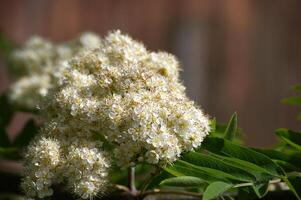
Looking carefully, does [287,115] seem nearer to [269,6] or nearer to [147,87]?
[269,6]

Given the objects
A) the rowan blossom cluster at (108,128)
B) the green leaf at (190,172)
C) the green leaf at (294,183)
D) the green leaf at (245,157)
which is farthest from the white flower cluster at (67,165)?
the green leaf at (294,183)

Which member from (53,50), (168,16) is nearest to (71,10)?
(168,16)

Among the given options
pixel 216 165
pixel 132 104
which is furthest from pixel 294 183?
pixel 132 104

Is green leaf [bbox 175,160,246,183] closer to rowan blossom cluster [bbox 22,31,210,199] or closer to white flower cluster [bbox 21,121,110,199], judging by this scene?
rowan blossom cluster [bbox 22,31,210,199]

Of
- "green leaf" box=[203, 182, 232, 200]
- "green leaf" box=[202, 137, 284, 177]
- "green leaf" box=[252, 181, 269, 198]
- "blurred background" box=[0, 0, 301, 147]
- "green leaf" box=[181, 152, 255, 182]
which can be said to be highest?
"blurred background" box=[0, 0, 301, 147]

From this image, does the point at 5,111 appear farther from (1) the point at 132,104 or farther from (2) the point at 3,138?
(1) the point at 132,104

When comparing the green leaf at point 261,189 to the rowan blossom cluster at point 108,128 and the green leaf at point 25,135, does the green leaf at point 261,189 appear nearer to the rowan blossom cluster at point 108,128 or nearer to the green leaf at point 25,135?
the rowan blossom cluster at point 108,128

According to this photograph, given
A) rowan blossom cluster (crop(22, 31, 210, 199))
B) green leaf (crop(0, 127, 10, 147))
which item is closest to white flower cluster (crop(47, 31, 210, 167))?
rowan blossom cluster (crop(22, 31, 210, 199))
